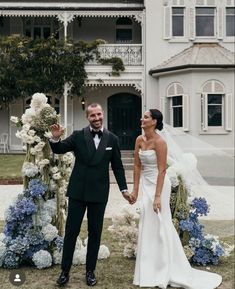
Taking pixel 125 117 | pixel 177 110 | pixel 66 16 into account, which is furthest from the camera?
pixel 125 117

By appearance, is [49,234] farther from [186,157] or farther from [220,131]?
[220,131]

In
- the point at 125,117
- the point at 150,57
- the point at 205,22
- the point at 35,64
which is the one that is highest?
the point at 205,22

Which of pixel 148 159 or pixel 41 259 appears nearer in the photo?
pixel 148 159

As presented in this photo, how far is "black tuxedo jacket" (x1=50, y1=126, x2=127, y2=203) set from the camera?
471 centimetres

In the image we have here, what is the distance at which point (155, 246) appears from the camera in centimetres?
509

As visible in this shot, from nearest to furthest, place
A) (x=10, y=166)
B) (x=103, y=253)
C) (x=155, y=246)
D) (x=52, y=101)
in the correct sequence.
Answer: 1. (x=155, y=246)
2. (x=103, y=253)
3. (x=10, y=166)
4. (x=52, y=101)

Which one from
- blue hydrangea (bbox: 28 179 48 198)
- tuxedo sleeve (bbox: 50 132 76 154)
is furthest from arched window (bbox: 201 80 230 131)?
tuxedo sleeve (bbox: 50 132 76 154)

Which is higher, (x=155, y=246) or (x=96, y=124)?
(x=96, y=124)

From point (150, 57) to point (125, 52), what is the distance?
3.38 ft

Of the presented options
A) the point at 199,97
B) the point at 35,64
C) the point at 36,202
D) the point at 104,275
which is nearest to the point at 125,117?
the point at 199,97

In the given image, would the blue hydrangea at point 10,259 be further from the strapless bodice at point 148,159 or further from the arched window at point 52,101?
the arched window at point 52,101

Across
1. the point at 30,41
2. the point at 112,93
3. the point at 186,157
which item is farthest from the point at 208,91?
the point at 186,157

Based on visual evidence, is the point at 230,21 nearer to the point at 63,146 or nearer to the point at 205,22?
the point at 205,22

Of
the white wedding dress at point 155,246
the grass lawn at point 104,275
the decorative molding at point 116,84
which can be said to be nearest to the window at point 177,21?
the decorative molding at point 116,84
